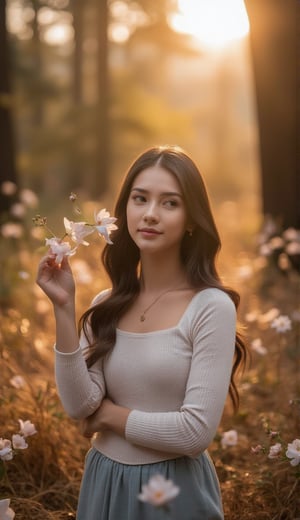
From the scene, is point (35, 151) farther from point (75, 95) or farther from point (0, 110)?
point (0, 110)

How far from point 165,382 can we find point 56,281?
19.1 inches

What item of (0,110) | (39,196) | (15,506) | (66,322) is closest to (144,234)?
(66,322)

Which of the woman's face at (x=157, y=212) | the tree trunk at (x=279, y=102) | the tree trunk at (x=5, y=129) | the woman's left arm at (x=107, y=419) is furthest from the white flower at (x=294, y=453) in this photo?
the tree trunk at (x=5, y=129)

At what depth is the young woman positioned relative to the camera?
2045 mm

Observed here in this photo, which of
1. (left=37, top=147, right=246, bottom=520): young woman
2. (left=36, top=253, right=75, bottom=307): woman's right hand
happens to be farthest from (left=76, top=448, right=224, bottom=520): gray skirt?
(left=36, top=253, right=75, bottom=307): woman's right hand

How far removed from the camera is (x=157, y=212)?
86.4 inches

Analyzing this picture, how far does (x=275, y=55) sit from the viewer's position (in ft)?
19.5

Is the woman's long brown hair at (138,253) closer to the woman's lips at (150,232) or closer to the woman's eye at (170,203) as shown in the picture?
the woman's eye at (170,203)

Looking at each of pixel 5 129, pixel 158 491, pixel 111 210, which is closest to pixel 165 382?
pixel 158 491

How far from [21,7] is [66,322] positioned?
15.7 metres

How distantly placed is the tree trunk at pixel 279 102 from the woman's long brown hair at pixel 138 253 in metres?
3.49

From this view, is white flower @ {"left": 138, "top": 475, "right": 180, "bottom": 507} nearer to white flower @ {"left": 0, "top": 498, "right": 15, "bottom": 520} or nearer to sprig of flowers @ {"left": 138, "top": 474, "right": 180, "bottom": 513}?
sprig of flowers @ {"left": 138, "top": 474, "right": 180, "bottom": 513}

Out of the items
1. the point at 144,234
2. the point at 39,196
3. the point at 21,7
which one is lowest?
the point at 39,196

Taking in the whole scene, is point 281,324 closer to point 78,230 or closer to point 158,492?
point 78,230
